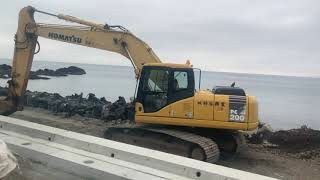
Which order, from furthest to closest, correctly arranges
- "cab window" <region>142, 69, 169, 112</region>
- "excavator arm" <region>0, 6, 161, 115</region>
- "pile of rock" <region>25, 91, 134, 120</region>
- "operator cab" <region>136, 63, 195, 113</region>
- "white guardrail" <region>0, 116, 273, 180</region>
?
"pile of rock" <region>25, 91, 134, 120</region> → "excavator arm" <region>0, 6, 161, 115</region> → "cab window" <region>142, 69, 169, 112</region> → "operator cab" <region>136, 63, 195, 113</region> → "white guardrail" <region>0, 116, 273, 180</region>

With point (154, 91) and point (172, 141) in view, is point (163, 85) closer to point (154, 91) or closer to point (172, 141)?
point (154, 91)

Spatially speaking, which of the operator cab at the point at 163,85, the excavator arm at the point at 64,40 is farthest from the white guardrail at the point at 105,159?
the excavator arm at the point at 64,40

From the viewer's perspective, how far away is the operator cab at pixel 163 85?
10.9m

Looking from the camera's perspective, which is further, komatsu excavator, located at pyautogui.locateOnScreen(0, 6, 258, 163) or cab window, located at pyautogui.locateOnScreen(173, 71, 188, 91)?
cab window, located at pyautogui.locateOnScreen(173, 71, 188, 91)

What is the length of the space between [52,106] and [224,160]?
31.0ft

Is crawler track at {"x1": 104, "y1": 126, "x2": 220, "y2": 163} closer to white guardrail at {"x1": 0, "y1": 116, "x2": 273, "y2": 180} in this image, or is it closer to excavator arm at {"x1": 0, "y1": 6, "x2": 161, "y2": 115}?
excavator arm at {"x1": 0, "y1": 6, "x2": 161, "y2": 115}

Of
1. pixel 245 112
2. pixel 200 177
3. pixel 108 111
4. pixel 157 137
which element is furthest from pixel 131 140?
pixel 200 177

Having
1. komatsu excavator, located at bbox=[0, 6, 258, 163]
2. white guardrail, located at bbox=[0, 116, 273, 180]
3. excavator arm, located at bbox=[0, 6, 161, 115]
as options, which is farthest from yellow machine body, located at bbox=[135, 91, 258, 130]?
white guardrail, located at bbox=[0, 116, 273, 180]

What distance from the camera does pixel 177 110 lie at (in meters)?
10.8

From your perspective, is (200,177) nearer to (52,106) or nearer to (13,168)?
(13,168)

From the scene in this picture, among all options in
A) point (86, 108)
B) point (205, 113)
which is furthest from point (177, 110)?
point (86, 108)

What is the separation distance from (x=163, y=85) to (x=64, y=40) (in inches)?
154

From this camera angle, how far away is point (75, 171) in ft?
12.8

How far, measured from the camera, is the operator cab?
35.8 feet
